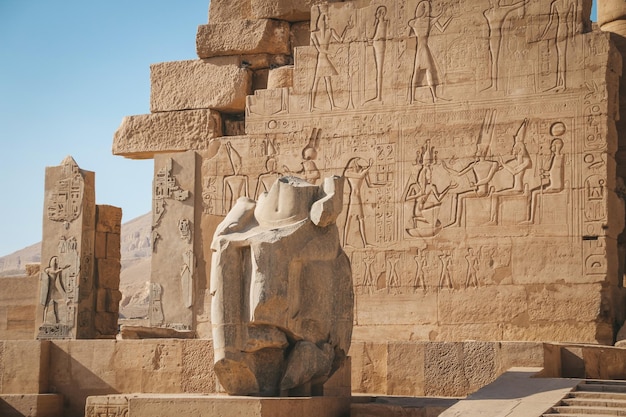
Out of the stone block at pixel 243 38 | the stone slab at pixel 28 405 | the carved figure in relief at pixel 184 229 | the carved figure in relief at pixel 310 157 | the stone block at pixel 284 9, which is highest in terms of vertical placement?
the stone block at pixel 284 9

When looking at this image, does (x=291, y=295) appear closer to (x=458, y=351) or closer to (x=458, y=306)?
(x=458, y=351)

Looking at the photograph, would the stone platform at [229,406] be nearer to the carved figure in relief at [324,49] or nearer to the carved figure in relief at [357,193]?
the carved figure in relief at [357,193]

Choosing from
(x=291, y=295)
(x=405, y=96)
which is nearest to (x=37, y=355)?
(x=291, y=295)

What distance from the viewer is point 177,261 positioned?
15.4 meters

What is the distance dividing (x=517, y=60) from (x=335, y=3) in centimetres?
279

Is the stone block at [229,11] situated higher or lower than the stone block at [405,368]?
higher

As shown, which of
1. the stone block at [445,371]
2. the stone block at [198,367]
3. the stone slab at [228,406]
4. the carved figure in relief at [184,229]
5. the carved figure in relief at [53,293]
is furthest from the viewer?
the carved figure in relief at [53,293]

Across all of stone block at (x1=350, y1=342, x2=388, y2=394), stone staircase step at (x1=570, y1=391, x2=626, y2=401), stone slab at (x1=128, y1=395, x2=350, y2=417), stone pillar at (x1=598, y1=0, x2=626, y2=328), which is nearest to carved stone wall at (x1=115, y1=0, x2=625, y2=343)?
stone pillar at (x1=598, y1=0, x2=626, y2=328)

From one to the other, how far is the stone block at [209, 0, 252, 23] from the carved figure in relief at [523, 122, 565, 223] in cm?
547

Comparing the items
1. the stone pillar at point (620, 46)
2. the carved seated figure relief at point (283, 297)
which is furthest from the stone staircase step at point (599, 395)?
the stone pillar at point (620, 46)

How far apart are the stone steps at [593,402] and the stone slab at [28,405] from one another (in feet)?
21.0

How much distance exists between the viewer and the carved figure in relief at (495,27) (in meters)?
13.7

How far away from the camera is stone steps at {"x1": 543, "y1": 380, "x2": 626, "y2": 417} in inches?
320

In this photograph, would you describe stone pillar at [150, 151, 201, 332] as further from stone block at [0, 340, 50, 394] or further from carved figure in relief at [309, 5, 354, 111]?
stone block at [0, 340, 50, 394]
